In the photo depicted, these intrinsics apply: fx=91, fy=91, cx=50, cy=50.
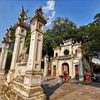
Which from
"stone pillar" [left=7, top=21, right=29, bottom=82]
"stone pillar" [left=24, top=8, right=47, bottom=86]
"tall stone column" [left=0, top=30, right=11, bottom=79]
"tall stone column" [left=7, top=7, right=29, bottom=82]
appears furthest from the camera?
"tall stone column" [left=0, top=30, right=11, bottom=79]

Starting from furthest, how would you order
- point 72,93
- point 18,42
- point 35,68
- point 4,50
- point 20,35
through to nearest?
point 4,50 < point 20,35 < point 18,42 < point 72,93 < point 35,68

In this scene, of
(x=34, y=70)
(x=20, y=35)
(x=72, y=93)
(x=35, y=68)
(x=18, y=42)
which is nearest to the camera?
(x=34, y=70)

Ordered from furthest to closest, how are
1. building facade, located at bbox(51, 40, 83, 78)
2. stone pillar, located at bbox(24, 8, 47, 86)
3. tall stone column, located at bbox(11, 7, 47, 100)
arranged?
building facade, located at bbox(51, 40, 83, 78), stone pillar, located at bbox(24, 8, 47, 86), tall stone column, located at bbox(11, 7, 47, 100)

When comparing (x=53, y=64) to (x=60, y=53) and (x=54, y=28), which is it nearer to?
(x=60, y=53)

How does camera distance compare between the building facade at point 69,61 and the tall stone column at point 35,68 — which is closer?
the tall stone column at point 35,68

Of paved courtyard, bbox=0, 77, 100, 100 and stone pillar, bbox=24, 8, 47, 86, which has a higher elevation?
stone pillar, bbox=24, 8, 47, 86

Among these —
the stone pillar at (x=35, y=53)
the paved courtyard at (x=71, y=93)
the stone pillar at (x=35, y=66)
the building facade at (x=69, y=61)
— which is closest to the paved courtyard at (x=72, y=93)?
the paved courtyard at (x=71, y=93)

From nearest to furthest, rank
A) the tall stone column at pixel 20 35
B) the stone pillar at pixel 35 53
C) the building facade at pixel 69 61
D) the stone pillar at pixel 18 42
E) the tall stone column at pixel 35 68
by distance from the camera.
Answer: the tall stone column at pixel 35 68
the stone pillar at pixel 35 53
the stone pillar at pixel 18 42
the tall stone column at pixel 20 35
the building facade at pixel 69 61

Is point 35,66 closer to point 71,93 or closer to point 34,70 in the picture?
point 34,70

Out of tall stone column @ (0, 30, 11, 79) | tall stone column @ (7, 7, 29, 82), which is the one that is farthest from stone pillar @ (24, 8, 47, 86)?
tall stone column @ (0, 30, 11, 79)

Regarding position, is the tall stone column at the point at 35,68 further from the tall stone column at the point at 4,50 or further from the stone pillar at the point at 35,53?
the tall stone column at the point at 4,50

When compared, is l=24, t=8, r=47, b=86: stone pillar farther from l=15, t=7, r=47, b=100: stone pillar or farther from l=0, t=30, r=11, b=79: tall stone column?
l=0, t=30, r=11, b=79: tall stone column

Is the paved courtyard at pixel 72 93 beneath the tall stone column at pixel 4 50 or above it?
beneath

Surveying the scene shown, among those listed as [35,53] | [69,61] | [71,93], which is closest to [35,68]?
[35,53]
